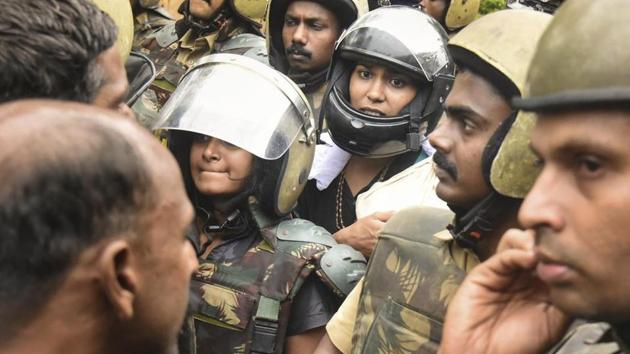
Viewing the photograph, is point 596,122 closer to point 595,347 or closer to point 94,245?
point 595,347

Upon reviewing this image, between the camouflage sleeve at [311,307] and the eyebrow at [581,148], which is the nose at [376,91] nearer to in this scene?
the camouflage sleeve at [311,307]

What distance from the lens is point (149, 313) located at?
1.58 metres

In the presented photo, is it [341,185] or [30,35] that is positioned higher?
[30,35]

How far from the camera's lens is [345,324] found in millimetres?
3205

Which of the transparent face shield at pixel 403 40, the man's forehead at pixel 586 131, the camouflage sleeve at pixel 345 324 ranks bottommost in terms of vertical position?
the camouflage sleeve at pixel 345 324

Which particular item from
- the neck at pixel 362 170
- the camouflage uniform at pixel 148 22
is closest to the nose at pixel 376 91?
the neck at pixel 362 170

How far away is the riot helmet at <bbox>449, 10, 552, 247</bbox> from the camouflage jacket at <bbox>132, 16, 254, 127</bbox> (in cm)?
365

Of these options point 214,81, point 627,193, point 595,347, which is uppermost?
point 627,193

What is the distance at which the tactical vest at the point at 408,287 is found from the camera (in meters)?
2.92

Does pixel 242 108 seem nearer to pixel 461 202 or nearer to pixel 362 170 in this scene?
pixel 362 170

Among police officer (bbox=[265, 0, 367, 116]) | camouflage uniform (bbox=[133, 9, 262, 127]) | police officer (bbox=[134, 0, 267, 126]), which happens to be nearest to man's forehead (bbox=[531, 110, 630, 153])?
police officer (bbox=[265, 0, 367, 116])

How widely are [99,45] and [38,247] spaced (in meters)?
1.22

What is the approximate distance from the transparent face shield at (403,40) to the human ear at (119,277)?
3.24 meters

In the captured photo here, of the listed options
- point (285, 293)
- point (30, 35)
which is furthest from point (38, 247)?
point (285, 293)
